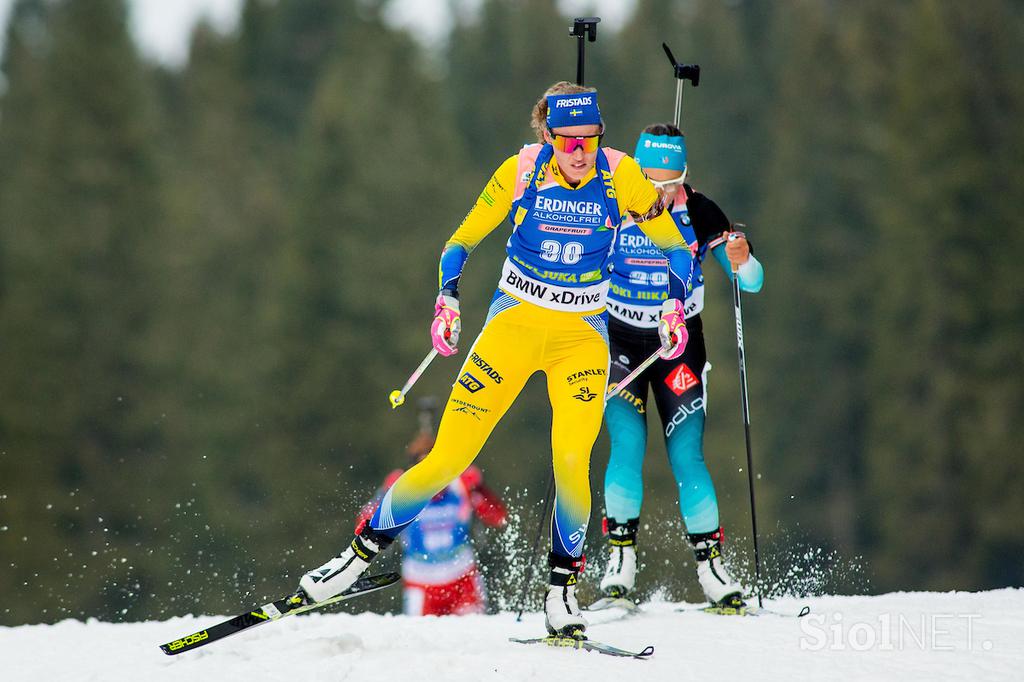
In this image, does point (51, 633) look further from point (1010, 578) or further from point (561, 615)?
point (1010, 578)

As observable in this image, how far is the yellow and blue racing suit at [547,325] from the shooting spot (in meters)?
6.08

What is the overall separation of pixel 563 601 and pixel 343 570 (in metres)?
1.07

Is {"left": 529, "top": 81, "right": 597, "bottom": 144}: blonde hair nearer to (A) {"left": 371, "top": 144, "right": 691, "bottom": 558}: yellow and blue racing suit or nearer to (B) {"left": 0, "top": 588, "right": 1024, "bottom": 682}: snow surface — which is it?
(A) {"left": 371, "top": 144, "right": 691, "bottom": 558}: yellow and blue racing suit

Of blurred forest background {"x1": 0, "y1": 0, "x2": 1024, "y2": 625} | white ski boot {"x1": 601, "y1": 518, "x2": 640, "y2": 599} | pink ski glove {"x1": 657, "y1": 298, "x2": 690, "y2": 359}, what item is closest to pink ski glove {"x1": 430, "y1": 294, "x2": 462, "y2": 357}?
pink ski glove {"x1": 657, "y1": 298, "x2": 690, "y2": 359}

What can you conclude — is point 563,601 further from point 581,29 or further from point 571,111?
point 581,29

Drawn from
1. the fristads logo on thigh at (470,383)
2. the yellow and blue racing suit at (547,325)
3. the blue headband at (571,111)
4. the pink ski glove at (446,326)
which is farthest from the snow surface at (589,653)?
the blue headband at (571,111)

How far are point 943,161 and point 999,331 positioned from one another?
4579 mm

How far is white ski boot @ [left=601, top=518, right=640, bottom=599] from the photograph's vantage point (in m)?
7.57

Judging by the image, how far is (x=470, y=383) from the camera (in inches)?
241

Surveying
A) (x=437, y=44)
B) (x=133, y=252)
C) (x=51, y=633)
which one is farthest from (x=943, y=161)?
(x=437, y=44)

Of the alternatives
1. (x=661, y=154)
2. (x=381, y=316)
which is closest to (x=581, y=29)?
(x=661, y=154)

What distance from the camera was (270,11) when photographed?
50469 mm

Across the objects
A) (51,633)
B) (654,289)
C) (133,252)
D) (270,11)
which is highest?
(270,11)

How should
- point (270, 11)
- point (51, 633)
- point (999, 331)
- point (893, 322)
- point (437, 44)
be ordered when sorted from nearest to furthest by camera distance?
point (51, 633) < point (999, 331) < point (893, 322) < point (270, 11) < point (437, 44)
